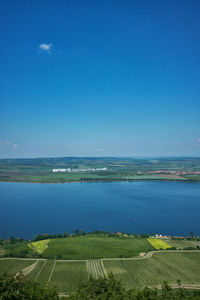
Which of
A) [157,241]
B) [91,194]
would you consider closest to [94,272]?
[157,241]

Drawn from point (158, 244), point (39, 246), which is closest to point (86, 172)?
point (39, 246)

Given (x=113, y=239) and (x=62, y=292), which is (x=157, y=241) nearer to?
(x=113, y=239)

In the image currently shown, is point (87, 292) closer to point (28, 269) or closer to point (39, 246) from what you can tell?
point (28, 269)

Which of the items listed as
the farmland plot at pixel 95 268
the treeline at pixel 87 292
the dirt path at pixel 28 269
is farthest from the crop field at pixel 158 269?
the dirt path at pixel 28 269

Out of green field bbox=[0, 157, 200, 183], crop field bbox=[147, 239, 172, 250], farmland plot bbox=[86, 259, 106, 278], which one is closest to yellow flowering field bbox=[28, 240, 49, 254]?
farmland plot bbox=[86, 259, 106, 278]

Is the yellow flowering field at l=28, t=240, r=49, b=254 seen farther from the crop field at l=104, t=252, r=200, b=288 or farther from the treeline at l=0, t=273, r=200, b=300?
the treeline at l=0, t=273, r=200, b=300

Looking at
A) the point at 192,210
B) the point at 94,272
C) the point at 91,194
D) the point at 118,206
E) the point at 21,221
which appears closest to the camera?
the point at 94,272
